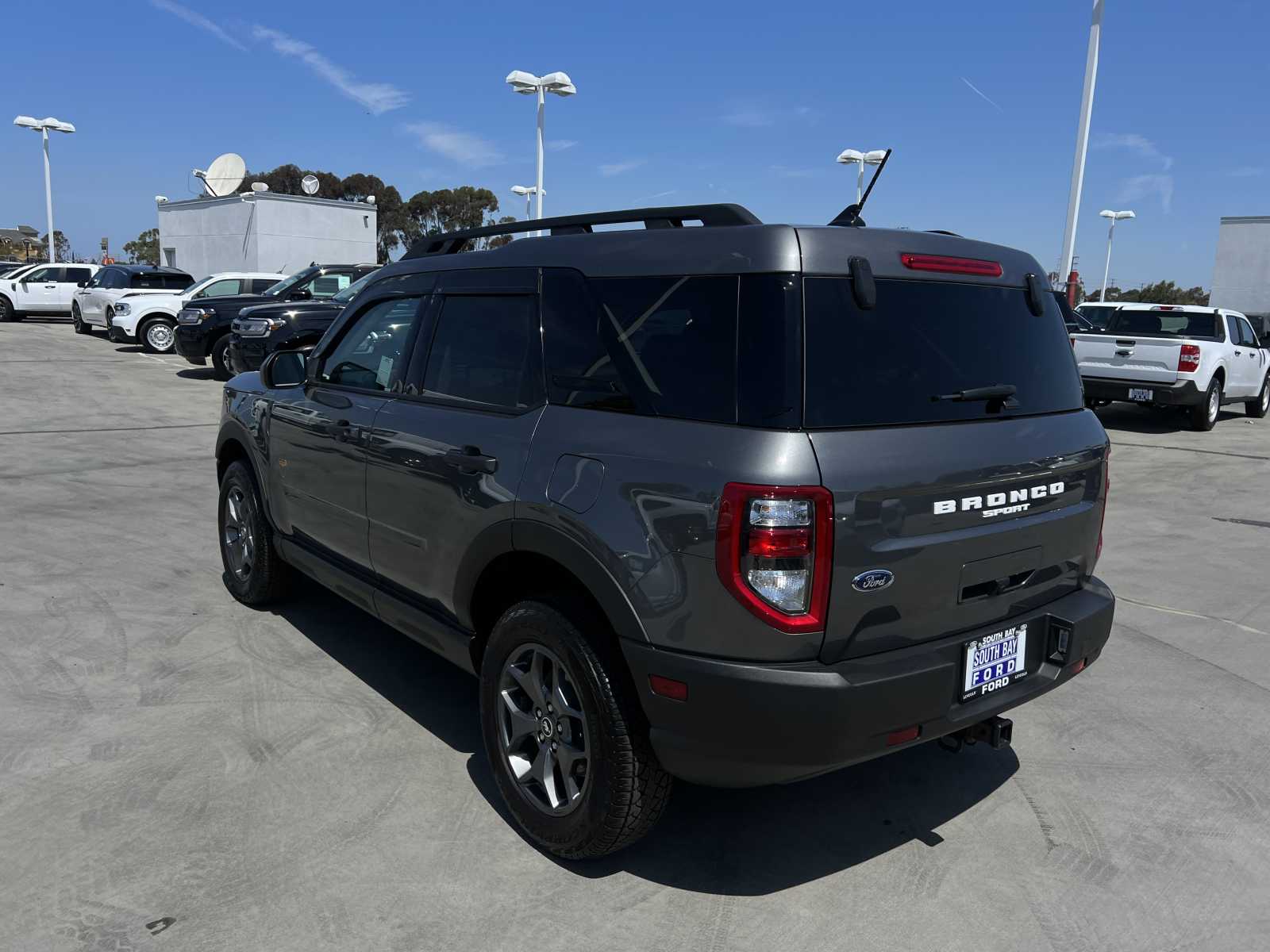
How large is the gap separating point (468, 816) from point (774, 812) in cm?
105

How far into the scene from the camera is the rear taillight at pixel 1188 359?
12766mm

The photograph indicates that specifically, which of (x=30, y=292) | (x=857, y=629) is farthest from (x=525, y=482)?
(x=30, y=292)

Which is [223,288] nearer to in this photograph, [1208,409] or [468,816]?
[1208,409]

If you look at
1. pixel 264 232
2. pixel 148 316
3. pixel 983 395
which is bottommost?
pixel 148 316

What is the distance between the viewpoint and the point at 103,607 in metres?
5.14

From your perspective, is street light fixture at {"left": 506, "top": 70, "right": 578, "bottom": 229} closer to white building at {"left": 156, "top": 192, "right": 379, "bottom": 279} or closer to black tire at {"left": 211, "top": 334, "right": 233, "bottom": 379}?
black tire at {"left": 211, "top": 334, "right": 233, "bottom": 379}

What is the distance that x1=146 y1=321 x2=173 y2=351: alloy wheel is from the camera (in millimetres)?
20672

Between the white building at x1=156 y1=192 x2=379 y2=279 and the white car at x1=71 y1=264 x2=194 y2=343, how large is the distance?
11163mm

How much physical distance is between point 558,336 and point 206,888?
194 centimetres

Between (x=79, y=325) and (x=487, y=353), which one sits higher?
(x=487, y=353)

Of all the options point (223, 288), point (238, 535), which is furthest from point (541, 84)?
point (238, 535)

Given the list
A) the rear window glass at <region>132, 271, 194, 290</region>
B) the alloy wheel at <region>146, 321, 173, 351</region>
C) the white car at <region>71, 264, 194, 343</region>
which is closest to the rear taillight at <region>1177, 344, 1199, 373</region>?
the alloy wheel at <region>146, 321, 173, 351</region>

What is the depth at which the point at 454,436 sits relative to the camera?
3.35 metres

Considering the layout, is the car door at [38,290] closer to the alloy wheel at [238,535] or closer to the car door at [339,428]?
the alloy wheel at [238,535]
